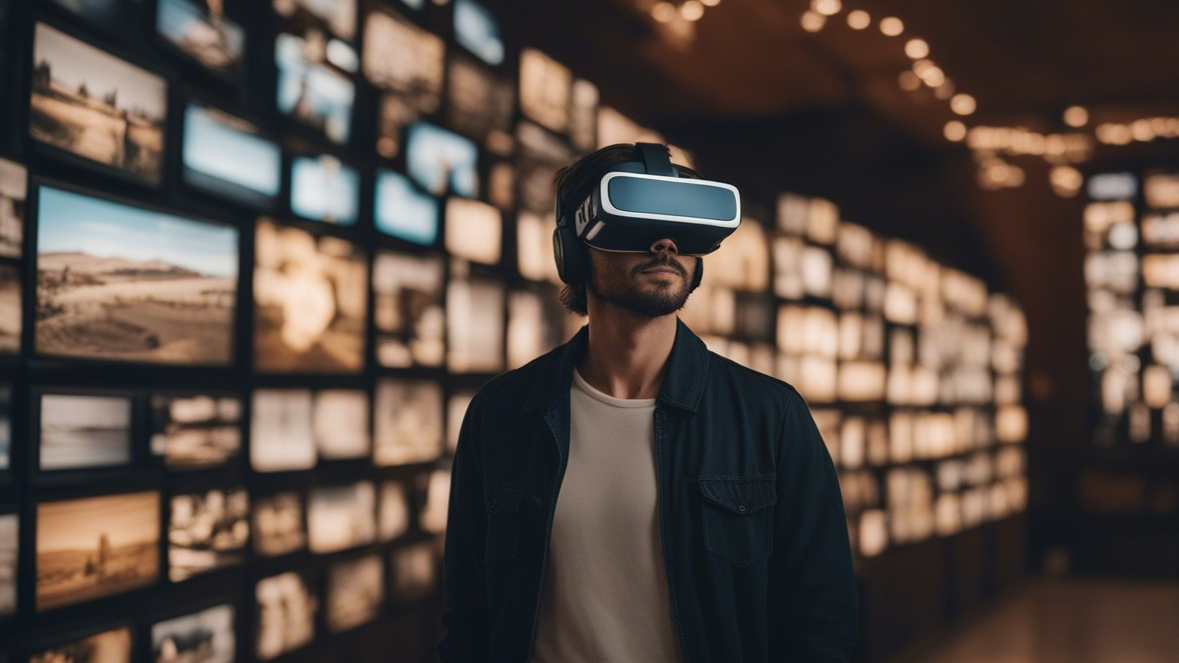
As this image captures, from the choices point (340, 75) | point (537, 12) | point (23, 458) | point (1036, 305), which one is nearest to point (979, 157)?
point (1036, 305)

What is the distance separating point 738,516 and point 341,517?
85.6 inches

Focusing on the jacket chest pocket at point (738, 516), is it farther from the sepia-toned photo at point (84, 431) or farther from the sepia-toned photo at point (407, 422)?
the sepia-toned photo at point (407, 422)

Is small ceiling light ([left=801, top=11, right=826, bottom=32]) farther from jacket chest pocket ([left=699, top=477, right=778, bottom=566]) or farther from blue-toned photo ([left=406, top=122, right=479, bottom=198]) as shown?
jacket chest pocket ([left=699, top=477, right=778, bottom=566])

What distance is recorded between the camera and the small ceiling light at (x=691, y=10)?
616cm

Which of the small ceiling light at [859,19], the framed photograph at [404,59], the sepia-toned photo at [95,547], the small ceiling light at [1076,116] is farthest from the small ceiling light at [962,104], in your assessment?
the sepia-toned photo at [95,547]

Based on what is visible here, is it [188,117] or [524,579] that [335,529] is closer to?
[188,117]

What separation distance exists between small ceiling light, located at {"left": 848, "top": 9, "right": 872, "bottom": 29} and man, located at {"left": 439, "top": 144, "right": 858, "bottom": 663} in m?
4.99

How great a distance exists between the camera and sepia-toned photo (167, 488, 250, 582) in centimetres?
273

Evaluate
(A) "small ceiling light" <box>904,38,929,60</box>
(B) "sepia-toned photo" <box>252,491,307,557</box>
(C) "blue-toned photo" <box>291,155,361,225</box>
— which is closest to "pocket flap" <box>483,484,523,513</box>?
(B) "sepia-toned photo" <box>252,491,307,557</box>

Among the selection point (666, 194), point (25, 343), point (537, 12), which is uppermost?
point (537, 12)

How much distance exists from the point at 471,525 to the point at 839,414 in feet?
17.2

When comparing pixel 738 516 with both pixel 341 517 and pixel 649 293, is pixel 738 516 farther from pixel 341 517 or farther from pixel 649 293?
pixel 341 517

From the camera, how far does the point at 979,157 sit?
31.9ft

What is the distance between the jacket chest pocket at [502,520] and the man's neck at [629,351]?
0.20 meters
